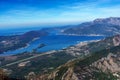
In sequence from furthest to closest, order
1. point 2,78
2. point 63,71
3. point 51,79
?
point 63,71 → point 51,79 → point 2,78

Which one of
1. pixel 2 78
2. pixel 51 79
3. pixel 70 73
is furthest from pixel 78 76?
pixel 2 78

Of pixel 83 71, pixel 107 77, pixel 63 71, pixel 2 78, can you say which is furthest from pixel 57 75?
pixel 2 78

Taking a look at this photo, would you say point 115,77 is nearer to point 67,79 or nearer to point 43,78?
point 67,79

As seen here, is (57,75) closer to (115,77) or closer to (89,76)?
(89,76)

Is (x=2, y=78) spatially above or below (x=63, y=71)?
above

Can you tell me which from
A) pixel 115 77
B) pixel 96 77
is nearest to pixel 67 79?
pixel 96 77

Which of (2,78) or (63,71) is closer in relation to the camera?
(2,78)

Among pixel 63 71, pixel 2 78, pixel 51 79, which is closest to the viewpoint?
pixel 2 78

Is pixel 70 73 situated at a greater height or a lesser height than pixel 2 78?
lesser

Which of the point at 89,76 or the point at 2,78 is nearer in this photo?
the point at 2,78
